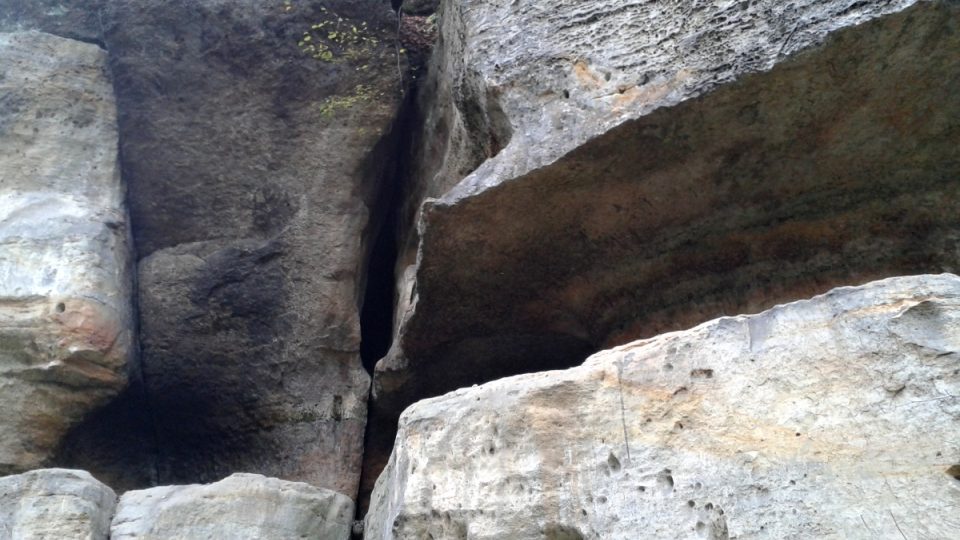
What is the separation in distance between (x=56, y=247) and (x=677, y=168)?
261 cm

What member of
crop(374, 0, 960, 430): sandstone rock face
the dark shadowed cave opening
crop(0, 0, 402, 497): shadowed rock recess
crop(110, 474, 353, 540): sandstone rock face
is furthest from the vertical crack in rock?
the dark shadowed cave opening

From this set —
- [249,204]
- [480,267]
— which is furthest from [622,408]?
[249,204]

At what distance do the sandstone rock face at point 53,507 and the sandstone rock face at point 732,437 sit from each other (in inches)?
45.6

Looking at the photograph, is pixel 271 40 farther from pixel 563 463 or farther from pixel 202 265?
pixel 563 463

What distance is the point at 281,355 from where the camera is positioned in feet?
16.2

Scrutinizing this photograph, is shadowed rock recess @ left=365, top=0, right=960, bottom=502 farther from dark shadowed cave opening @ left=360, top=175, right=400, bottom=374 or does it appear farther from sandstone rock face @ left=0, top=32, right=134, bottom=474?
sandstone rock face @ left=0, top=32, right=134, bottom=474

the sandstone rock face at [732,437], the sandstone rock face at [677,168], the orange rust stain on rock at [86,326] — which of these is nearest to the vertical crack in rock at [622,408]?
the sandstone rock face at [732,437]

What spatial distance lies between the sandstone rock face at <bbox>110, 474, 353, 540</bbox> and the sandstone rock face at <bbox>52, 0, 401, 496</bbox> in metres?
0.90

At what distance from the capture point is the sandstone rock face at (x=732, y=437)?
8.18ft

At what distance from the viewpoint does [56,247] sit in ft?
15.1

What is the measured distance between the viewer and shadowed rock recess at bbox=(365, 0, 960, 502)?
10.8ft

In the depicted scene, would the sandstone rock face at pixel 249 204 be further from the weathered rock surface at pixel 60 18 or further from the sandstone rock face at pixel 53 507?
the sandstone rock face at pixel 53 507

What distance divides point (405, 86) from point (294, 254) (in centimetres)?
99

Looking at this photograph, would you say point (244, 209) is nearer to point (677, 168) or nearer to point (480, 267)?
point (480, 267)
